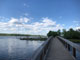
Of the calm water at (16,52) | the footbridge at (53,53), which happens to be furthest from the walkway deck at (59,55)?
the calm water at (16,52)

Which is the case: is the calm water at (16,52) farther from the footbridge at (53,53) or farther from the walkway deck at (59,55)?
the walkway deck at (59,55)

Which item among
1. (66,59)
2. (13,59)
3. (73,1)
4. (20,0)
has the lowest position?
(13,59)

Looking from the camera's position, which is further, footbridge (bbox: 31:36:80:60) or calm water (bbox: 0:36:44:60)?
calm water (bbox: 0:36:44:60)

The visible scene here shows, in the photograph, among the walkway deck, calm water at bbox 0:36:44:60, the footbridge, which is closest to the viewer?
the footbridge

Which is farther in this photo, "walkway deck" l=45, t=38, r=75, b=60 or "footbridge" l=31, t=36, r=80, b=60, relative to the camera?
"walkway deck" l=45, t=38, r=75, b=60

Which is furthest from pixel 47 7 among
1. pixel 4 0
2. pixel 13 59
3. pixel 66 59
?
pixel 66 59

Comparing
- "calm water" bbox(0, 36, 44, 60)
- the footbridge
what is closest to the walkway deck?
the footbridge

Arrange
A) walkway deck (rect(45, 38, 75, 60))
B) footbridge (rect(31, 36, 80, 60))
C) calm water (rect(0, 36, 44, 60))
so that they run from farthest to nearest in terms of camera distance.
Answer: calm water (rect(0, 36, 44, 60)), walkway deck (rect(45, 38, 75, 60)), footbridge (rect(31, 36, 80, 60))

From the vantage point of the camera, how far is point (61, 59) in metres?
4.69

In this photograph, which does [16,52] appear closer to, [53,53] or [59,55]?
[53,53]

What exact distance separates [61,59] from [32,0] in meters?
14.6

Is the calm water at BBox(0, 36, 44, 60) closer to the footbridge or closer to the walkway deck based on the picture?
the footbridge

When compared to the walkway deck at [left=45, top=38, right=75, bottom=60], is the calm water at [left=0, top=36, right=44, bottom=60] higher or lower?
A: lower

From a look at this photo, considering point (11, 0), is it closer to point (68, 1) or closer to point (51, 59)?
point (68, 1)
